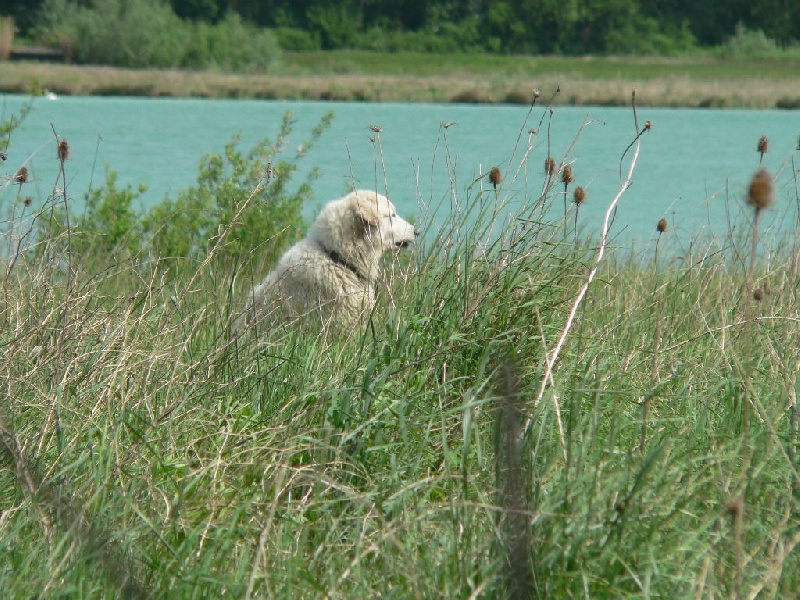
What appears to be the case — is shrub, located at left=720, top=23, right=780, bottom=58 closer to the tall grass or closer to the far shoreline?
the far shoreline

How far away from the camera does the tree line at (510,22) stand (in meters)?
49.8

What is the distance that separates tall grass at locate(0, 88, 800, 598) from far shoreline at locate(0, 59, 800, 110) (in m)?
27.6

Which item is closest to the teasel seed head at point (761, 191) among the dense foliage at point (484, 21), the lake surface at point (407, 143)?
the lake surface at point (407, 143)

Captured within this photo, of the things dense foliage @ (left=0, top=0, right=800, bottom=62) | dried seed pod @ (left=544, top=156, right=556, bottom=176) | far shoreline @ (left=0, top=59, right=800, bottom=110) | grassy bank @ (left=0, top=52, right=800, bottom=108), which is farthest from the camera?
dense foliage @ (left=0, top=0, right=800, bottom=62)

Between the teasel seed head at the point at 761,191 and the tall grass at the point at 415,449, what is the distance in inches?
20.2

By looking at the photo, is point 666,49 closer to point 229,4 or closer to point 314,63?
point 314,63

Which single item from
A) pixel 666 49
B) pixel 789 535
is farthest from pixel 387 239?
pixel 666 49

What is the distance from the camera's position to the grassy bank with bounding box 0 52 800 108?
32906 mm

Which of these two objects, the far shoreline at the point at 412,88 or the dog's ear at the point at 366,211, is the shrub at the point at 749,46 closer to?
the far shoreline at the point at 412,88

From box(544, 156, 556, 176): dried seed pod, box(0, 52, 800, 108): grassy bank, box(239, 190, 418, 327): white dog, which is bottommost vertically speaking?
box(0, 52, 800, 108): grassy bank

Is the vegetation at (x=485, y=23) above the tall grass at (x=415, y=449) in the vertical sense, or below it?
below

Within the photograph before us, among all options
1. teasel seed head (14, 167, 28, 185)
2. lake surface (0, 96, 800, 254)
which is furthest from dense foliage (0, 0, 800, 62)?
teasel seed head (14, 167, 28, 185)

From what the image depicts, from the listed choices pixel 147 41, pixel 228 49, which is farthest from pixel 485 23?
pixel 147 41

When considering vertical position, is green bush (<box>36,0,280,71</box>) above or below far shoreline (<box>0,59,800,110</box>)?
above
